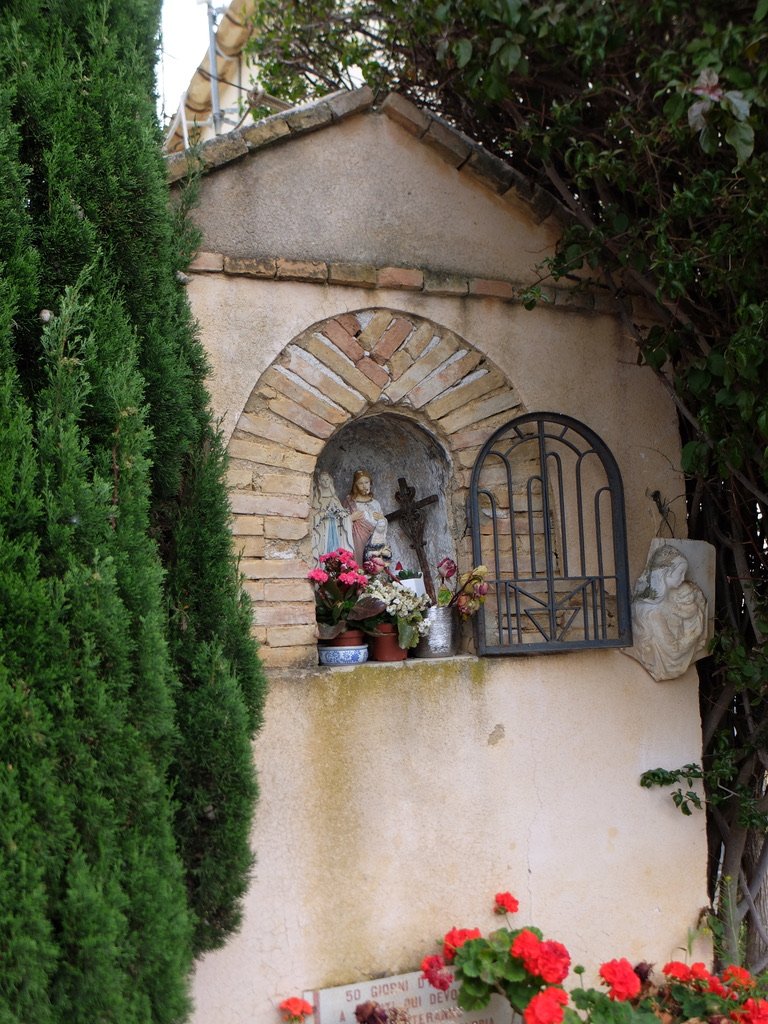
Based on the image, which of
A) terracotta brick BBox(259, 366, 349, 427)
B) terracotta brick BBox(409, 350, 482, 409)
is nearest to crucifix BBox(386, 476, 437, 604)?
terracotta brick BBox(409, 350, 482, 409)

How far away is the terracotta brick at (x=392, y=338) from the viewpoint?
13.3ft

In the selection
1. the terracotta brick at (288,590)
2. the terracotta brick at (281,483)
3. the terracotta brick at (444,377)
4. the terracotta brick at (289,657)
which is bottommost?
the terracotta brick at (289,657)

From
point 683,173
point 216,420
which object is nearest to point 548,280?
point 683,173

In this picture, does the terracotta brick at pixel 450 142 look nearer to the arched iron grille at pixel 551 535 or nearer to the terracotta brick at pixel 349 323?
the terracotta brick at pixel 349 323

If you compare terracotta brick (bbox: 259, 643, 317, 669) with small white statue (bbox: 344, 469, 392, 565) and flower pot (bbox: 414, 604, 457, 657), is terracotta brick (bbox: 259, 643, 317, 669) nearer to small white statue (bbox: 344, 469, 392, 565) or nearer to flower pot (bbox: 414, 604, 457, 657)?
flower pot (bbox: 414, 604, 457, 657)

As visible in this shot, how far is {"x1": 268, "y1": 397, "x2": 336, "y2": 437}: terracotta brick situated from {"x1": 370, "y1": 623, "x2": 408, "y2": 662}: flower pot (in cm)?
84

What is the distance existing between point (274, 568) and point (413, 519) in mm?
957

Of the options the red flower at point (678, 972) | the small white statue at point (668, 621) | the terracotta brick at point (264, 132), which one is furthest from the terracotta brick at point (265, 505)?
the red flower at point (678, 972)

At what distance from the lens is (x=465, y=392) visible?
165 inches

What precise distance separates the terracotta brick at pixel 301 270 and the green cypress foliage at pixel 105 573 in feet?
1.92

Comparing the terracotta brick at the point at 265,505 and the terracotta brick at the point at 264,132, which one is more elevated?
the terracotta brick at the point at 264,132

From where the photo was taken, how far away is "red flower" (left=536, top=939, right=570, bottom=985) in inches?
133

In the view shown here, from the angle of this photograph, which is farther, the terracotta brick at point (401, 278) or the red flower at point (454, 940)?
the terracotta brick at point (401, 278)

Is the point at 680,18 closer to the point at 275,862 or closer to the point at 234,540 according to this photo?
the point at 234,540
